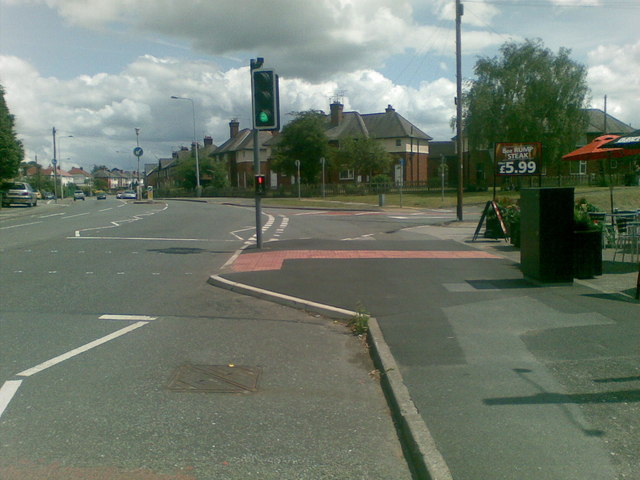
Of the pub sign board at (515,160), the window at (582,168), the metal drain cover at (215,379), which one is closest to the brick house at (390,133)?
the window at (582,168)

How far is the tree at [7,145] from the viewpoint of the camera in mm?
41688

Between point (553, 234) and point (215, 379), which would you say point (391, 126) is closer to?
point (553, 234)

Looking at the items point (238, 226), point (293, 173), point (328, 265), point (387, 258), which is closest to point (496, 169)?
point (387, 258)

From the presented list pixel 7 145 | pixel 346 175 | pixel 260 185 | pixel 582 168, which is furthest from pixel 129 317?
pixel 346 175

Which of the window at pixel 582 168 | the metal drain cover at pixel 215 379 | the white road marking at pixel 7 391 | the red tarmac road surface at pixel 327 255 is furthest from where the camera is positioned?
the window at pixel 582 168

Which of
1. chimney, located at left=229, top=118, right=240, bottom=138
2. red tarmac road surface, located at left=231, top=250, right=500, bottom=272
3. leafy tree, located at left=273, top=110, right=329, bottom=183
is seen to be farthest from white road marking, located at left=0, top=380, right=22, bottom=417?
chimney, located at left=229, top=118, right=240, bottom=138

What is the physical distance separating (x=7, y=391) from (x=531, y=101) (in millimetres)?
51184

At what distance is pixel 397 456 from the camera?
4.20 m

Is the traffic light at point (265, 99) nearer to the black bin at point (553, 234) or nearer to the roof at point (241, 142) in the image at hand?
the black bin at point (553, 234)

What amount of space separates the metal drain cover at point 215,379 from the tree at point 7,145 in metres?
41.5

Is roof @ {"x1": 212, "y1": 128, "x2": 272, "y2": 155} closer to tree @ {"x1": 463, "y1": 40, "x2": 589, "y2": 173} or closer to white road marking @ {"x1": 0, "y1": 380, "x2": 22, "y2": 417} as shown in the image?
tree @ {"x1": 463, "y1": 40, "x2": 589, "y2": 173}

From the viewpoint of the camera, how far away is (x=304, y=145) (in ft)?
218

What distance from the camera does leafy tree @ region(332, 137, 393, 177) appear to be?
6216 centimetres

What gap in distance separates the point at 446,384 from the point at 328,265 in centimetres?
717
